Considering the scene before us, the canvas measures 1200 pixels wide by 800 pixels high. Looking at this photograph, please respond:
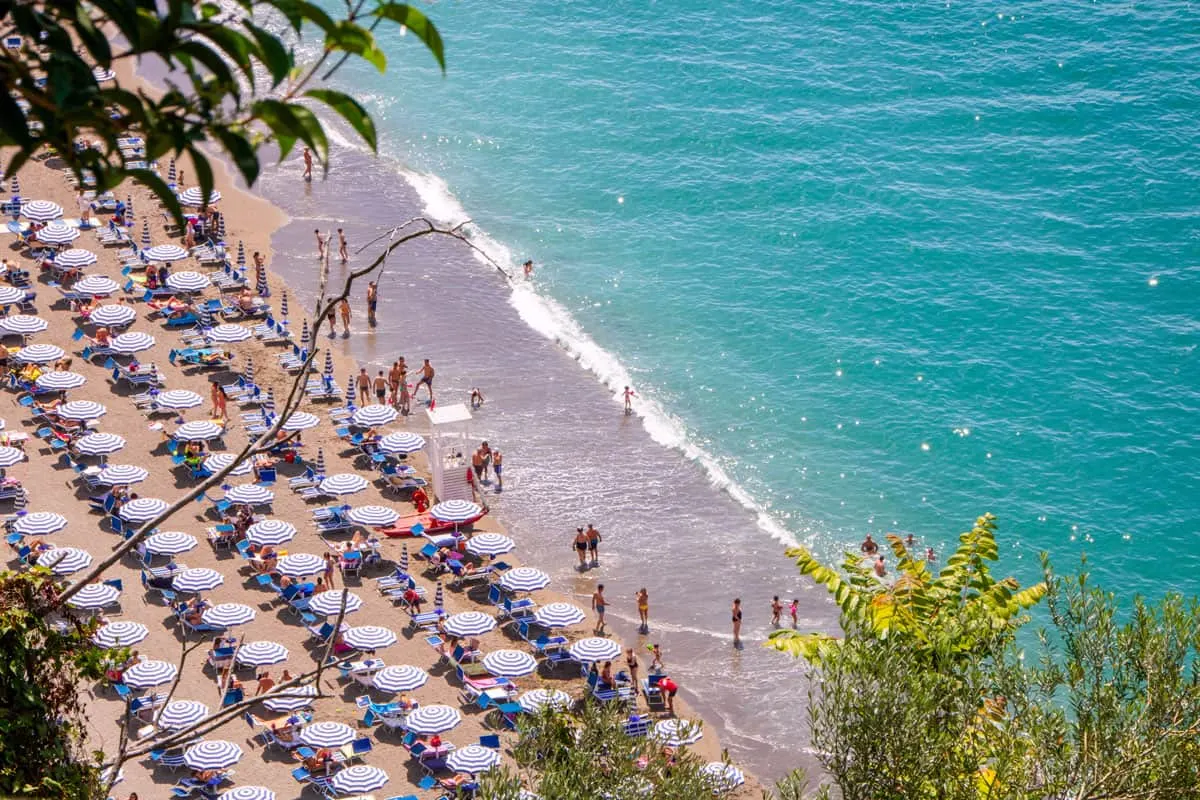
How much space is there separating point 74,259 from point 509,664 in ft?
76.2

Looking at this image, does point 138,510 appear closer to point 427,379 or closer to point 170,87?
point 427,379

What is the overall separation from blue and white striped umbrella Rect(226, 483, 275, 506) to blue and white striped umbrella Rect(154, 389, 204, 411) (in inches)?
168

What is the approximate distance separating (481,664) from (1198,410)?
27415 millimetres

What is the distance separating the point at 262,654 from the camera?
30812 millimetres

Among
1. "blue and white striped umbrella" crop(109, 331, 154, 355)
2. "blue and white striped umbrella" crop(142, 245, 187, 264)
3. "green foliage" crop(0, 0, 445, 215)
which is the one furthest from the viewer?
"blue and white striped umbrella" crop(142, 245, 187, 264)

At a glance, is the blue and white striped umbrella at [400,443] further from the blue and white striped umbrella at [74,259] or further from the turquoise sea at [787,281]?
the blue and white striped umbrella at [74,259]

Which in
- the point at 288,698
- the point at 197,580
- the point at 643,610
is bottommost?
the point at 643,610

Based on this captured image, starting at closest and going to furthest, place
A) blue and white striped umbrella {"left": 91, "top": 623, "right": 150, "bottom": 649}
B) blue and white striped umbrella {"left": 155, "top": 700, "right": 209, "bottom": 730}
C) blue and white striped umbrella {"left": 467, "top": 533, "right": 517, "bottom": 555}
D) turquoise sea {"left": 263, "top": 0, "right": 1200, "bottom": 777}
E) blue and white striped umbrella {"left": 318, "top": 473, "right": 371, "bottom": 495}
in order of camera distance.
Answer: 1. blue and white striped umbrella {"left": 155, "top": 700, "right": 209, "bottom": 730}
2. blue and white striped umbrella {"left": 91, "top": 623, "right": 150, "bottom": 649}
3. blue and white striped umbrella {"left": 467, "top": 533, "right": 517, "bottom": 555}
4. blue and white striped umbrella {"left": 318, "top": 473, "right": 371, "bottom": 495}
5. turquoise sea {"left": 263, "top": 0, "right": 1200, "bottom": 777}

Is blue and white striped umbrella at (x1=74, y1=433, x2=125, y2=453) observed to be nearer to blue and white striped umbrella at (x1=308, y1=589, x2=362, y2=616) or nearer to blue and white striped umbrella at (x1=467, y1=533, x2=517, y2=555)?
blue and white striped umbrella at (x1=308, y1=589, x2=362, y2=616)

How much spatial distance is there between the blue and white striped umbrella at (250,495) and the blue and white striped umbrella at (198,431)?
2472 mm

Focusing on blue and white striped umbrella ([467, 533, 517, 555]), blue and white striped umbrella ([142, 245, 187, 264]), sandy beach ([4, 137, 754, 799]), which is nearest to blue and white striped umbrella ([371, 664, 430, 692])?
sandy beach ([4, 137, 754, 799])

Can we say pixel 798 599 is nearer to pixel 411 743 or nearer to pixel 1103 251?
pixel 411 743

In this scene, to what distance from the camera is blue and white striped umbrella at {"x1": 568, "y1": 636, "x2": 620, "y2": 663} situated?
32719mm

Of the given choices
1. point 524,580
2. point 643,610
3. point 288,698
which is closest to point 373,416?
point 524,580
